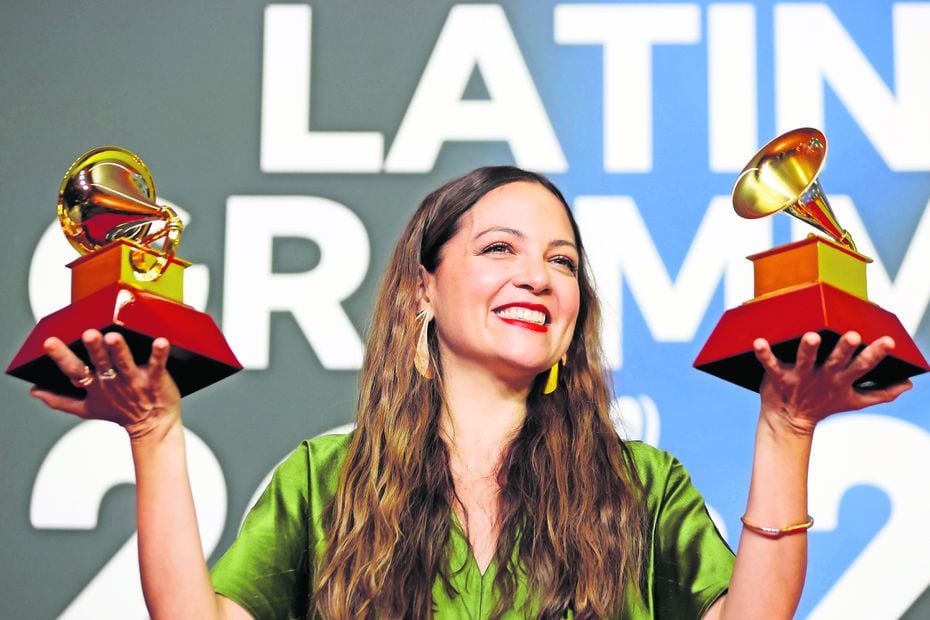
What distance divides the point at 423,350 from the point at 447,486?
270mm

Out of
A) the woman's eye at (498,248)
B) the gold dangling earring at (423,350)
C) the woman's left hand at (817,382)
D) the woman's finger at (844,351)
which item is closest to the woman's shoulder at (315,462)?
the gold dangling earring at (423,350)

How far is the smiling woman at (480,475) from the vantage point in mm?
1939

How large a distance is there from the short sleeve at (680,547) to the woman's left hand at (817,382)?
12.9 inches

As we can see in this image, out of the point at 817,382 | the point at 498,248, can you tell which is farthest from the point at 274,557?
the point at 817,382

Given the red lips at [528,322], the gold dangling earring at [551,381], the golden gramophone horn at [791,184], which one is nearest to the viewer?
the golden gramophone horn at [791,184]

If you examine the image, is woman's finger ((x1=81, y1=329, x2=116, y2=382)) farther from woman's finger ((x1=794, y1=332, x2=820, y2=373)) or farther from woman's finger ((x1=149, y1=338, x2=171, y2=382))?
woman's finger ((x1=794, y1=332, x2=820, y2=373))

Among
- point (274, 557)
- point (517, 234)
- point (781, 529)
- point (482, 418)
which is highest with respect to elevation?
point (517, 234)

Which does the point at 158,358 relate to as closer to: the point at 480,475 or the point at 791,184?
the point at 480,475

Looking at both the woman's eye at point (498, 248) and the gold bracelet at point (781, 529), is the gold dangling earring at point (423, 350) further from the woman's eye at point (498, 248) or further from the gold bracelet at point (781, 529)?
the gold bracelet at point (781, 529)

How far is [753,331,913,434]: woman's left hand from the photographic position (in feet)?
5.92

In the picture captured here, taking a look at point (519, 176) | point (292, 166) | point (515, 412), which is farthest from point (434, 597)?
point (292, 166)

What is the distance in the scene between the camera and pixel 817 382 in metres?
1.86

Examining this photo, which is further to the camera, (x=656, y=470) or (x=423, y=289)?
(x=423, y=289)

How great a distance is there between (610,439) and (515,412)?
169 millimetres
